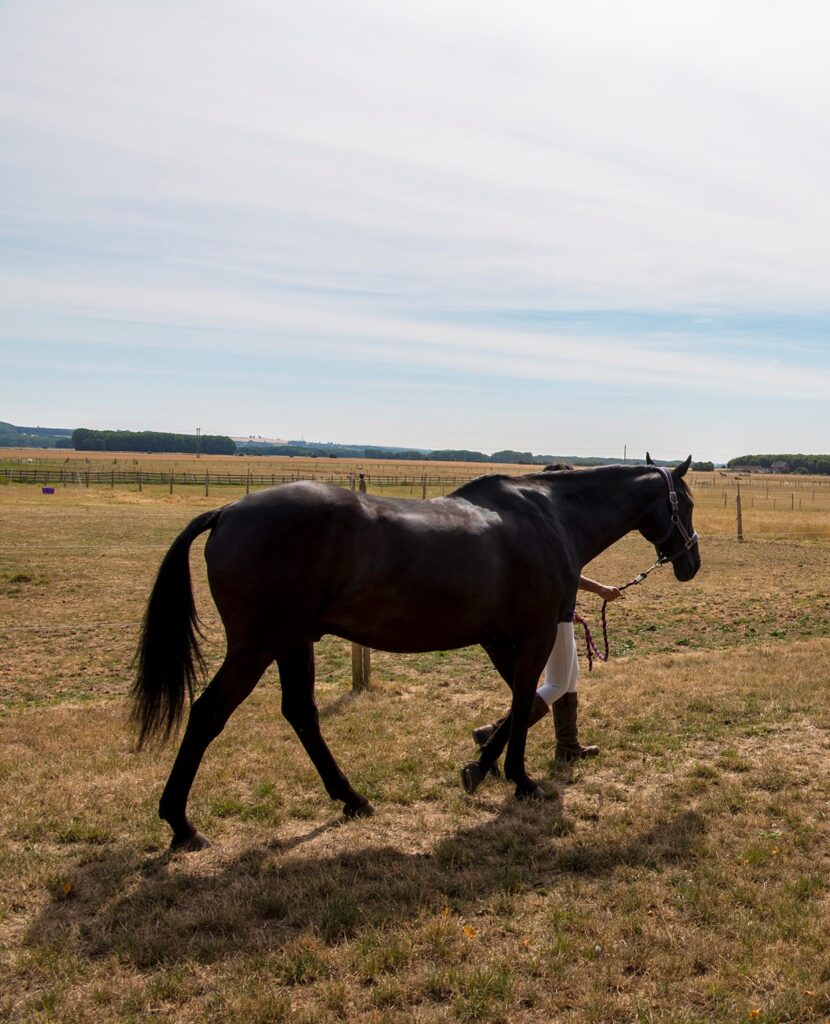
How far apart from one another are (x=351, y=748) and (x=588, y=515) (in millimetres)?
2679

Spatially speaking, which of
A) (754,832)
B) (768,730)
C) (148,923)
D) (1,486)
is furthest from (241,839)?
(1,486)

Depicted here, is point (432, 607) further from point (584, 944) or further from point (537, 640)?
point (584, 944)

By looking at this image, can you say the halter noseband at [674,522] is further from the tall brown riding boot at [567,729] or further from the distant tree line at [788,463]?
the distant tree line at [788,463]

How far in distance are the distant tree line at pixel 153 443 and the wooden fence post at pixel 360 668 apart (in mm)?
184730

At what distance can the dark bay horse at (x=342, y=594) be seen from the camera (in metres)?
4.92

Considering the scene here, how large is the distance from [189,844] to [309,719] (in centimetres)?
108

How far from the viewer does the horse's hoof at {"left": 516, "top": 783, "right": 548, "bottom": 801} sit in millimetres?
5750

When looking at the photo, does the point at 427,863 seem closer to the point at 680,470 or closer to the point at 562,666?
the point at 562,666

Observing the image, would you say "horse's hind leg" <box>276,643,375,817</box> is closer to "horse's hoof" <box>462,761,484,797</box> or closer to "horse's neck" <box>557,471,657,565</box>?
"horse's hoof" <box>462,761,484,797</box>

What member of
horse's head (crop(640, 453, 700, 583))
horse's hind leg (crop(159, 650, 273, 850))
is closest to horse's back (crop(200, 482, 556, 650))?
horse's hind leg (crop(159, 650, 273, 850))

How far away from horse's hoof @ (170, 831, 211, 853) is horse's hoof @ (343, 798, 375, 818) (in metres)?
0.94

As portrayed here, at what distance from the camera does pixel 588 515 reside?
6445 millimetres

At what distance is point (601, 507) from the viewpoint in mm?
6520

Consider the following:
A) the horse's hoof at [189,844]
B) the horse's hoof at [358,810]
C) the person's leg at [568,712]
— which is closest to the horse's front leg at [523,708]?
the person's leg at [568,712]
